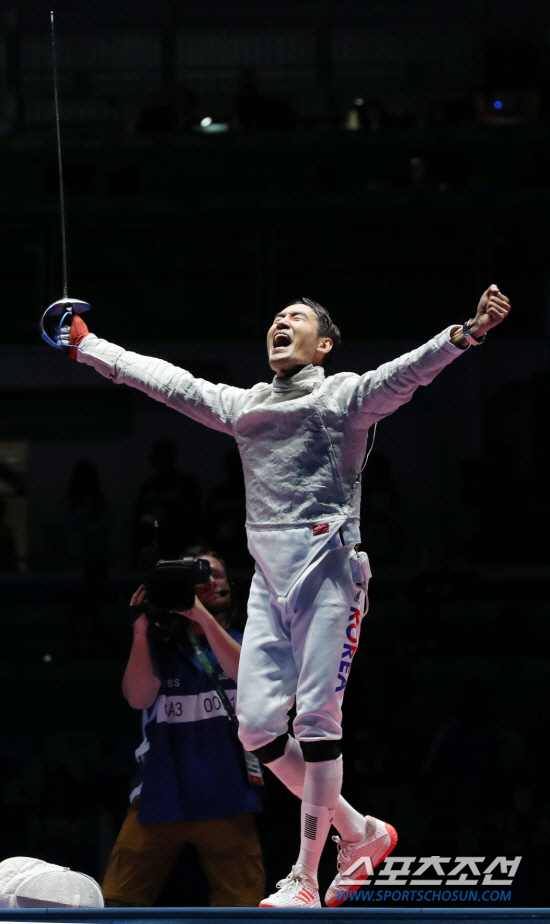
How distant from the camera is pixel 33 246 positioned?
5730mm

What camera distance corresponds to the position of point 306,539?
9.70 feet

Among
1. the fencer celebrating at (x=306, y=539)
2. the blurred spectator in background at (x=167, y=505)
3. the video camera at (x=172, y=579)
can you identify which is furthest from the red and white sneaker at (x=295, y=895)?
the blurred spectator in background at (x=167, y=505)

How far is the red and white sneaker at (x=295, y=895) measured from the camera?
2.84 meters

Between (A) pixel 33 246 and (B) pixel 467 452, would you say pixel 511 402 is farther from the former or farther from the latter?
(A) pixel 33 246

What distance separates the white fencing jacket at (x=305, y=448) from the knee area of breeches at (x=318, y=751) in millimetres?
378

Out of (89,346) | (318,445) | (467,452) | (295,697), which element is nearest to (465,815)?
(467,452)

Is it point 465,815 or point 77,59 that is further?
point 77,59

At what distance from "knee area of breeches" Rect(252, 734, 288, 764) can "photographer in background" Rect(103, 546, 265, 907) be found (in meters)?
0.59

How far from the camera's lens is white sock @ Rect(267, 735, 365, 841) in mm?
2984

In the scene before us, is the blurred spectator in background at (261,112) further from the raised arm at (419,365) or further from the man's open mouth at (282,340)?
the raised arm at (419,365)

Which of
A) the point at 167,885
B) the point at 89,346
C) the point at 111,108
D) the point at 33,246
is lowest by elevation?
the point at 167,885

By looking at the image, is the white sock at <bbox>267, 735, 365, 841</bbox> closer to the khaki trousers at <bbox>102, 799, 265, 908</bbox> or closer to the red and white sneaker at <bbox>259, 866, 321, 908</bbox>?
the red and white sneaker at <bbox>259, 866, 321, 908</bbox>

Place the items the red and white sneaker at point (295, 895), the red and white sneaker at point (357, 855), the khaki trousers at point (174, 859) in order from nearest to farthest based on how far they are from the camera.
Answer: the red and white sneaker at point (295, 895) < the red and white sneaker at point (357, 855) < the khaki trousers at point (174, 859)

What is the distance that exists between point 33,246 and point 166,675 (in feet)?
9.02
